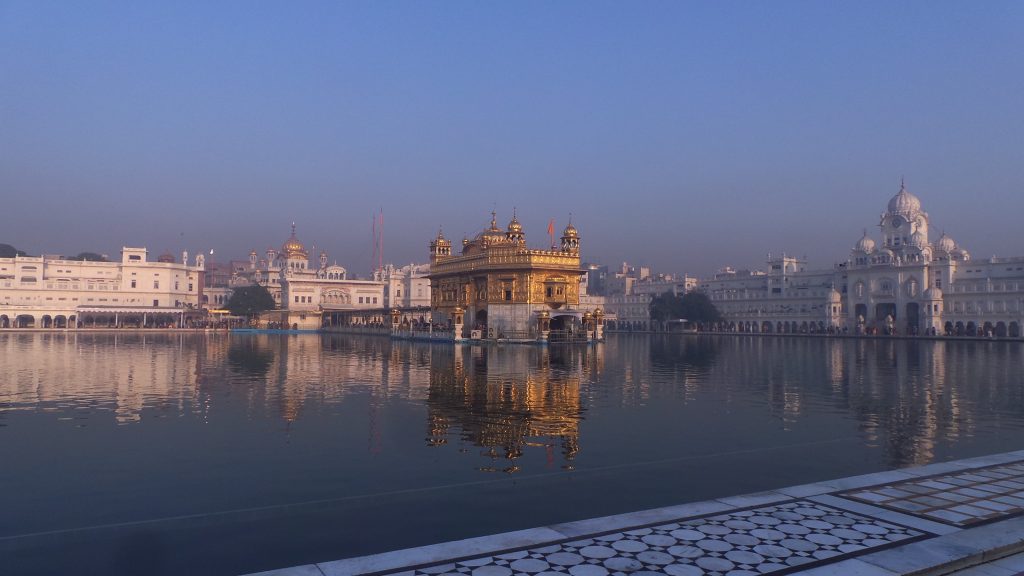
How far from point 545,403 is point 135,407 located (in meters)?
9.85

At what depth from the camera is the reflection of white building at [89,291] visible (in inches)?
3804

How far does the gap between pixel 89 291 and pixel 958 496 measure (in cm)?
11295

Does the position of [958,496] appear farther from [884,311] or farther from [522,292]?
[884,311]

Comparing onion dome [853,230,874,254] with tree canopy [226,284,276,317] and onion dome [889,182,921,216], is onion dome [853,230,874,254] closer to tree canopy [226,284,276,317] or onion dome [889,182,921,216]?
onion dome [889,182,921,216]

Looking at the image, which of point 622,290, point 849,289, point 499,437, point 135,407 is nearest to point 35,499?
point 499,437

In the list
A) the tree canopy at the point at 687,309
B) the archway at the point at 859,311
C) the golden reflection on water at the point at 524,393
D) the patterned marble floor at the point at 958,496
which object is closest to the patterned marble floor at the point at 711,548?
the patterned marble floor at the point at 958,496

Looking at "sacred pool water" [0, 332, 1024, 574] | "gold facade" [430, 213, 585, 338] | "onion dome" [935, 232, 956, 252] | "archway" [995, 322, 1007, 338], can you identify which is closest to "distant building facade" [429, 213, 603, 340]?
"gold facade" [430, 213, 585, 338]

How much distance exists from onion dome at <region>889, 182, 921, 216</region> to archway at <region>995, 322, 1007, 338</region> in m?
25.8

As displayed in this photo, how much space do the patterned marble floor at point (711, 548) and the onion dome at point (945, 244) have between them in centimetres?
11288

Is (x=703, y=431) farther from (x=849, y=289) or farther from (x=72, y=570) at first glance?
(x=849, y=289)

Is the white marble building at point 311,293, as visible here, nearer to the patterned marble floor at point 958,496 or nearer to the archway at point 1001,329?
the archway at point 1001,329

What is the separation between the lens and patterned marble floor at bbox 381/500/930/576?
6383 mm

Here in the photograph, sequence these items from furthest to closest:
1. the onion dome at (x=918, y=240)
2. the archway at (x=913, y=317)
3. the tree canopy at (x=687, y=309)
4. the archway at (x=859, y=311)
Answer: the tree canopy at (x=687, y=309) < the onion dome at (x=918, y=240) < the archway at (x=859, y=311) < the archway at (x=913, y=317)

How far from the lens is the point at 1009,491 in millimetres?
9008
